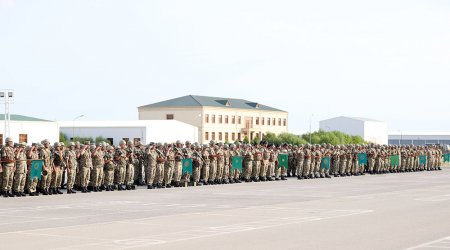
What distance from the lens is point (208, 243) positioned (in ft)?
42.4

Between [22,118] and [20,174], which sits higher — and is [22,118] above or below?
above

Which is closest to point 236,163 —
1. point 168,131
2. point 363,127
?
point 168,131

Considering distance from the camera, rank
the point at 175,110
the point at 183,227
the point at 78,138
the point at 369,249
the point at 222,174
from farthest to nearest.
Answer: the point at 175,110
the point at 78,138
the point at 222,174
the point at 183,227
the point at 369,249

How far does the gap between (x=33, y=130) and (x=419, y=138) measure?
8760 centimetres

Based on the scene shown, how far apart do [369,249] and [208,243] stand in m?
2.37

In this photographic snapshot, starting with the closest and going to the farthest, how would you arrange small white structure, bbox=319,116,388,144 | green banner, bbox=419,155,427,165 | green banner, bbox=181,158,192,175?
green banner, bbox=181,158,192,175 → green banner, bbox=419,155,427,165 → small white structure, bbox=319,116,388,144

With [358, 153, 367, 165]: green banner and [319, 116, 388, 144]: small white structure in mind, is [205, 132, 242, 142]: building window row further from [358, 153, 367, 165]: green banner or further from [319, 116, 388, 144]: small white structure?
[358, 153, 367, 165]: green banner

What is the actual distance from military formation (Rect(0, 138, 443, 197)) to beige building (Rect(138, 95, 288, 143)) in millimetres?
81968

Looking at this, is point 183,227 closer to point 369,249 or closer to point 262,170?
point 369,249

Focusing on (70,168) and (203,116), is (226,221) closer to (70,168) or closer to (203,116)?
(70,168)

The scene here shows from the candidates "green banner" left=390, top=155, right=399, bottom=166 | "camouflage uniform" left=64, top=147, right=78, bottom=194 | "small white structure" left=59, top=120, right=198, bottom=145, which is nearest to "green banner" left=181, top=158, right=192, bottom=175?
"camouflage uniform" left=64, top=147, right=78, bottom=194

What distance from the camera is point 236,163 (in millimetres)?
34406

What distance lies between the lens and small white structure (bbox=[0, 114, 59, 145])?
85.8 metres

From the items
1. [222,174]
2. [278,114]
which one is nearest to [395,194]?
[222,174]
